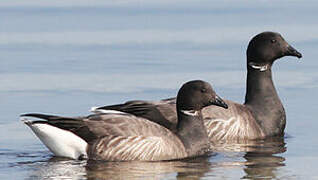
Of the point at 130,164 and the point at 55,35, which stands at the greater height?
the point at 55,35

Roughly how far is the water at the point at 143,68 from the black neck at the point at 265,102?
0.31m

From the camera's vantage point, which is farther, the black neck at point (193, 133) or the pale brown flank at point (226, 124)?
the pale brown flank at point (226, 124)

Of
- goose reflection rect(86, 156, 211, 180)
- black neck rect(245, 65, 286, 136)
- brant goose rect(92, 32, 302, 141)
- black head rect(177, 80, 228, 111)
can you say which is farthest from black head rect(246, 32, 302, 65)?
goose reflection rect(86, 156, 211, 180)

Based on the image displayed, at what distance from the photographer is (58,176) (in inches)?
602

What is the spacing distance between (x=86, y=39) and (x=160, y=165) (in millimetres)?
10003

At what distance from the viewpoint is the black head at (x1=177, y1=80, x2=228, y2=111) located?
55.4ft

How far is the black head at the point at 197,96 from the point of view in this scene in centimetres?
1688

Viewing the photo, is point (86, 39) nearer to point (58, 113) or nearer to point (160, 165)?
point (58, 113)

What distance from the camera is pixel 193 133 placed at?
55.7 feet

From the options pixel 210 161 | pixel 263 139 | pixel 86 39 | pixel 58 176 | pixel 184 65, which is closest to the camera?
pixel 58 176

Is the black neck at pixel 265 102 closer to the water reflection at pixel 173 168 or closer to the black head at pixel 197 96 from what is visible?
the water reflection at pixel 173 168

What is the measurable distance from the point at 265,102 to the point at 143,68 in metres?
4.10

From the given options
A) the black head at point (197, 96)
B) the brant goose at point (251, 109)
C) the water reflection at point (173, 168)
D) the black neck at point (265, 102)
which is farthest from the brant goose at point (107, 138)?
the black neck at point (265, 102)

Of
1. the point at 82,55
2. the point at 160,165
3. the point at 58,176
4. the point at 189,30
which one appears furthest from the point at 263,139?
the point at 189,30
